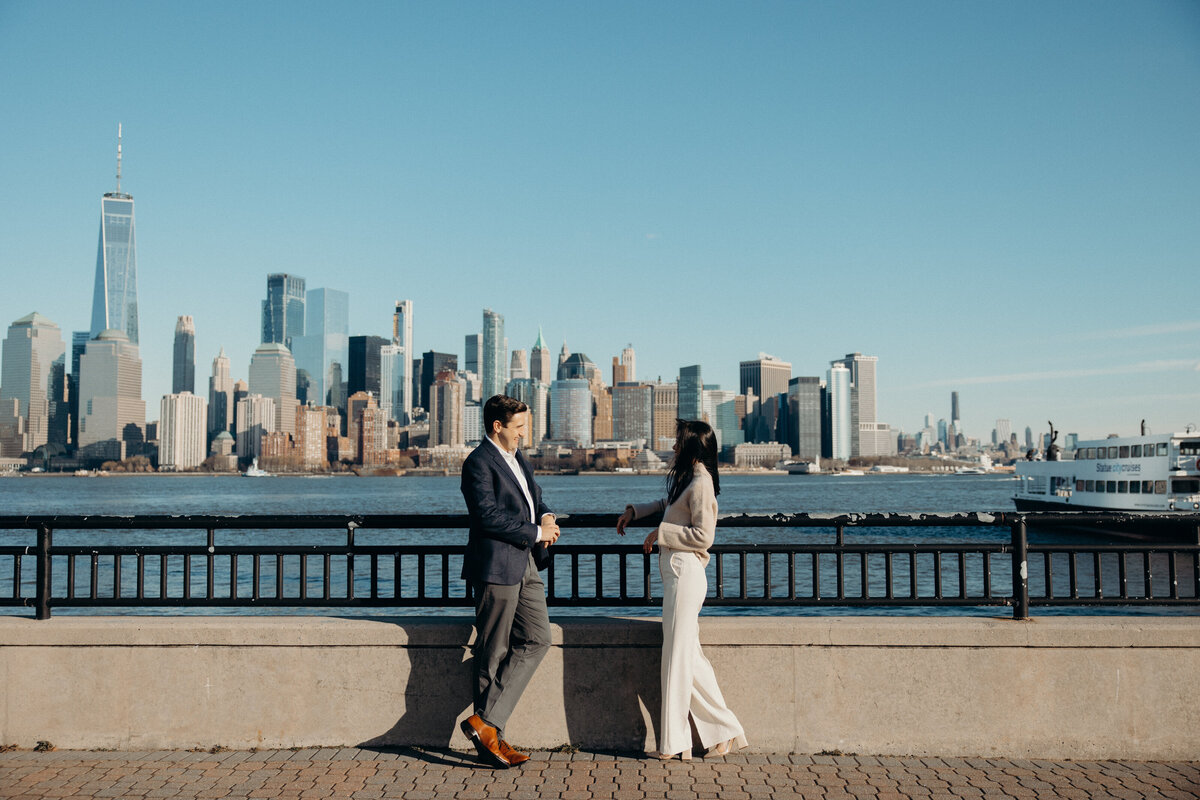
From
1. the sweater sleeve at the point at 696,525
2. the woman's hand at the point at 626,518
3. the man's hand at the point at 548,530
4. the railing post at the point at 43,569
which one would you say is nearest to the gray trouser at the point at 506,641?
the man's hand at the point at 548,530

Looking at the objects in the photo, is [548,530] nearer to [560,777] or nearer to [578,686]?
[578,686]

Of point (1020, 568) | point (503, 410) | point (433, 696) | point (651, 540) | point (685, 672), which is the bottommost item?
point (433, 696)

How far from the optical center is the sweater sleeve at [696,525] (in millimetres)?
5766

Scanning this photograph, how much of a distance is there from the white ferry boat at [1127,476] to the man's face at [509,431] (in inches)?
1842

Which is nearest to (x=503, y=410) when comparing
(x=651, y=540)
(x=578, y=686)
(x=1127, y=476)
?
(x=651, y=540)

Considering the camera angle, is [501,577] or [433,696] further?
[433,696]

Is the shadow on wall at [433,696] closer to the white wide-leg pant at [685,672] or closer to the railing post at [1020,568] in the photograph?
the white wide-leg pant at [685,672]

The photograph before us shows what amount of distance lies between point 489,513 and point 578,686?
4.60 ft

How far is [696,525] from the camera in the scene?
5.81 metres

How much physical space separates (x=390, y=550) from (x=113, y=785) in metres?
2.14

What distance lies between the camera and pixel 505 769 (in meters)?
5.80

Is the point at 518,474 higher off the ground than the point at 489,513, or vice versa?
the point at 518,474

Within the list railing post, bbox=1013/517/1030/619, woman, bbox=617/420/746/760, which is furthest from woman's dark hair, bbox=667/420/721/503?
railing post, bbox=1013/517/1030/619

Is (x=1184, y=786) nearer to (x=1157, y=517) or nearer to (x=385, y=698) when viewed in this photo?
(x=1157, y=517)
